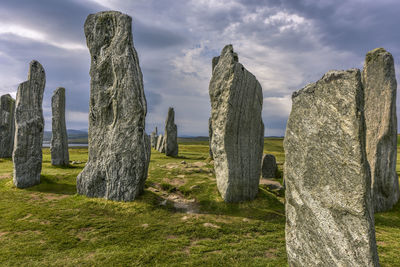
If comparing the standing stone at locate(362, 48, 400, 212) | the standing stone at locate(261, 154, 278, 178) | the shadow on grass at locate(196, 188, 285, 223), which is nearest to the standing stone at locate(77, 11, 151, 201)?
the shadow on grass at locate(196, 188, 285, 223)

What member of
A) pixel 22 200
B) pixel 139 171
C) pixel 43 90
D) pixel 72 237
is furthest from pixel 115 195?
pixel 43 90

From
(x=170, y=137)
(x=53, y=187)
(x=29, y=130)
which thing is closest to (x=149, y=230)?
(x=53, y=187)

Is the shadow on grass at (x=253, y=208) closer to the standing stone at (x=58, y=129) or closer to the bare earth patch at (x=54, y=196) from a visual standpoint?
the bare earth patch at (x=54, y=196)

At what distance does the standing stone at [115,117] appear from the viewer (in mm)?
9695

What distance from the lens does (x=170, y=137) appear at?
1073 inches

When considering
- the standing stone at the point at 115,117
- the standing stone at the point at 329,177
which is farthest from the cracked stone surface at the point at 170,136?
the standing stone at the point at 329,177

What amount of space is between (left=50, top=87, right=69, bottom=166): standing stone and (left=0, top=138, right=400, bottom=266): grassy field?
263 inches

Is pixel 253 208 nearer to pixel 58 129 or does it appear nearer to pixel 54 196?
pixel 54 196

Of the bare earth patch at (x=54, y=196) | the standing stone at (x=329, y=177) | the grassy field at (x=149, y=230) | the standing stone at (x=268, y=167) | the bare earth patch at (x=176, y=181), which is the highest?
the standing stone at (x=329, y=177)

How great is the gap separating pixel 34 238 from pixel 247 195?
25.2ft

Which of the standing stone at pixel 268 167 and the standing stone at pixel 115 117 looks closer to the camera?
the standing stone at pixel 115 117

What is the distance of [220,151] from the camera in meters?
10.0

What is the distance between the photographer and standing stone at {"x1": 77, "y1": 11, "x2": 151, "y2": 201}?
9.70m

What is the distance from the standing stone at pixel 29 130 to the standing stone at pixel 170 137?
15.5m
